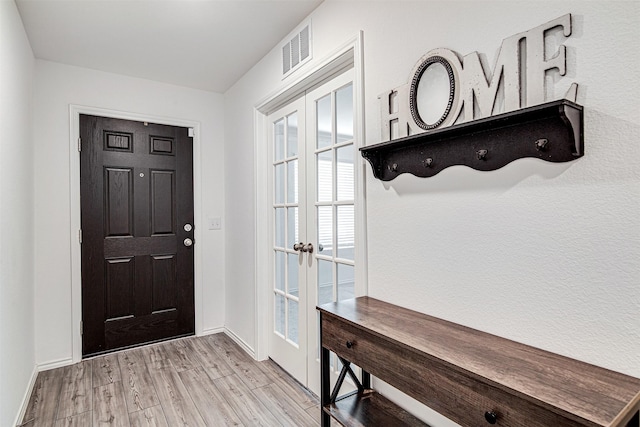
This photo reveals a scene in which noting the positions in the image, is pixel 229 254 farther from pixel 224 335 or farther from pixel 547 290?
pixel 547 290

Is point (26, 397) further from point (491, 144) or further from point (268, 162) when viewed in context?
point (491, 144)

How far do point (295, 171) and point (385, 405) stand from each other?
1.57 metres

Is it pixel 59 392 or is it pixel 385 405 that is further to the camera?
pixel 59 392

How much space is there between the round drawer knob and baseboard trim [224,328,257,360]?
2251mm

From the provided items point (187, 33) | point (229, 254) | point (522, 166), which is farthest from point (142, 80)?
point (522, 166)

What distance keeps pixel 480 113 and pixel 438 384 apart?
926mm

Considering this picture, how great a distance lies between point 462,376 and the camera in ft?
3.26

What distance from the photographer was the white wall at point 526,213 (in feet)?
3.09

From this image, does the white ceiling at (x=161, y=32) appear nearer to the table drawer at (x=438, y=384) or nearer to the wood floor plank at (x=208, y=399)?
the table drawer at (x=438, y=384)

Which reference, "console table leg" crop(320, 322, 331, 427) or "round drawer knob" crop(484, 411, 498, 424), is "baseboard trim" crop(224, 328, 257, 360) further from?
"round drawer knob" crop(484, 411, 498, 424)

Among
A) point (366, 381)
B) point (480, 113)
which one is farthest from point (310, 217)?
point (480, 113)

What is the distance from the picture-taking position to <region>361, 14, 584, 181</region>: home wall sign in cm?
103

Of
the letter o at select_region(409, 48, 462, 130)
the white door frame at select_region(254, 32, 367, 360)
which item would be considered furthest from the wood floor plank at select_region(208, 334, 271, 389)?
the letter o at select_region(409, 48, 462, 130)

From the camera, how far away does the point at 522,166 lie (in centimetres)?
114
